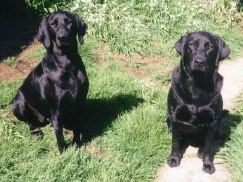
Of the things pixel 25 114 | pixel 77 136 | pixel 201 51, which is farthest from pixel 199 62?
pixel 25 114

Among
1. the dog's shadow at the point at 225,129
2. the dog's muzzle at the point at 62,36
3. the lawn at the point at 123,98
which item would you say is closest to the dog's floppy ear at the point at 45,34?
the dog's muzzle at the point at 62,36

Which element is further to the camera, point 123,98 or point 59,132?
point 123,98

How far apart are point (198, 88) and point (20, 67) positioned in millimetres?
2955

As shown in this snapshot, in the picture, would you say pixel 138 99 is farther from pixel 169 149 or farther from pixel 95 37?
pixel 95 37

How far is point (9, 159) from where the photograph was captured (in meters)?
3.73

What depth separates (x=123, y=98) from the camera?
4895 mm

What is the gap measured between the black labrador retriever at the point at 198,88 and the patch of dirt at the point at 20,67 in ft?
8.16

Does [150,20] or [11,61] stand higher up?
[150,20]

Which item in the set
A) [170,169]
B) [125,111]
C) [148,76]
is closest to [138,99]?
[125,111]

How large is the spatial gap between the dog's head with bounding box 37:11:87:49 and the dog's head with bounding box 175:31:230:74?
39.0 inches

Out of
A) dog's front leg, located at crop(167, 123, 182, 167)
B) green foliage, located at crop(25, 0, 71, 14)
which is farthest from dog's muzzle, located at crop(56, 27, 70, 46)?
green foliage, located at crop(25, 0, 71, 14)

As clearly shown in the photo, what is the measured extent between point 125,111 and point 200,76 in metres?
1.29

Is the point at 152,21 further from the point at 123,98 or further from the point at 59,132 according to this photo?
the point at 59,132

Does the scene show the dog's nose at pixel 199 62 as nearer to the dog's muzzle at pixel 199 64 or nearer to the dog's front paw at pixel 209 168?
the dog's muzzle at pixel 199 64
